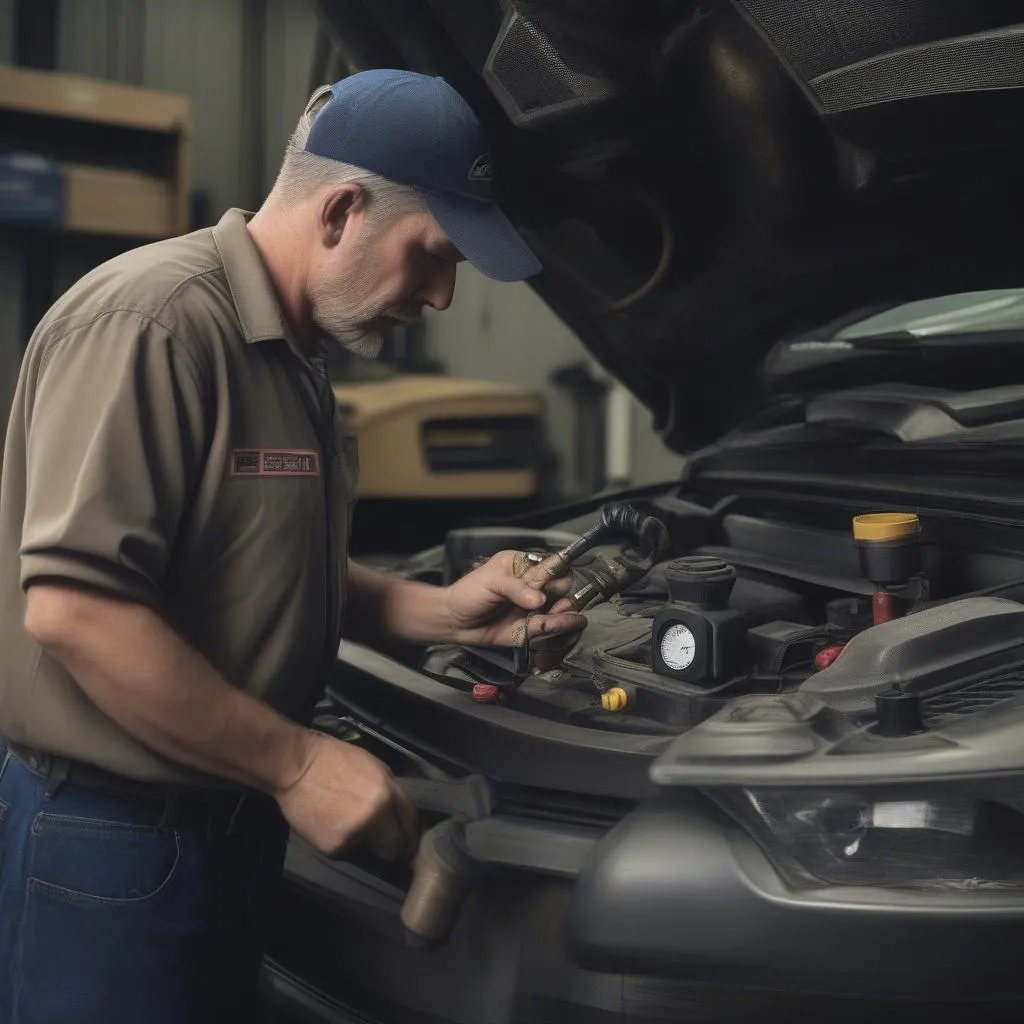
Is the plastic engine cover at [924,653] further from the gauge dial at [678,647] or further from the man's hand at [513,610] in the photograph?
the man's hand at [513,610]

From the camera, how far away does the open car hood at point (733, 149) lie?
4.20 feet

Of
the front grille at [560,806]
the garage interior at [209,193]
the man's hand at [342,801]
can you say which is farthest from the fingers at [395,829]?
the garage interior at [209,193]

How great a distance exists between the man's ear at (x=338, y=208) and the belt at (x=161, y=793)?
0.63 m

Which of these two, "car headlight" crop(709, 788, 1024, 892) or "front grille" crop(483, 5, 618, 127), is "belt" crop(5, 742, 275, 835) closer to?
"car headlight" crop(709, 788, 1024, 892)

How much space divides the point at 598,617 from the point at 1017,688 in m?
0.63

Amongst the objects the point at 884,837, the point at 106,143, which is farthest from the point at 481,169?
the point at 106,143

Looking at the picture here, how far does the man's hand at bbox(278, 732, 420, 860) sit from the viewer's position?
1.14 metres

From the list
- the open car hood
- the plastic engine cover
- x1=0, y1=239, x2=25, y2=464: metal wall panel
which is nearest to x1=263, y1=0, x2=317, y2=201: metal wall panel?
x1=0, y1=239, x2=25, y2=464: metal wall panel

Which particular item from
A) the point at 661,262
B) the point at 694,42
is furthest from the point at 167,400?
the point at 661,262

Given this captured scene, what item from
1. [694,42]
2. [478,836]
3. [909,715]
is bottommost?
[478,836]

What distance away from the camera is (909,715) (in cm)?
100

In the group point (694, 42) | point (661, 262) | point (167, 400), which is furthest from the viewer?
point (661, 262)

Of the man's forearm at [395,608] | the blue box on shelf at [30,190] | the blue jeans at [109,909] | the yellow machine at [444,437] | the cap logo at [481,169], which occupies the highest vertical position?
the blue box on shelf at [30,190]

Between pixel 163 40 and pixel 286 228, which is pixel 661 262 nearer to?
pixel 286 228
